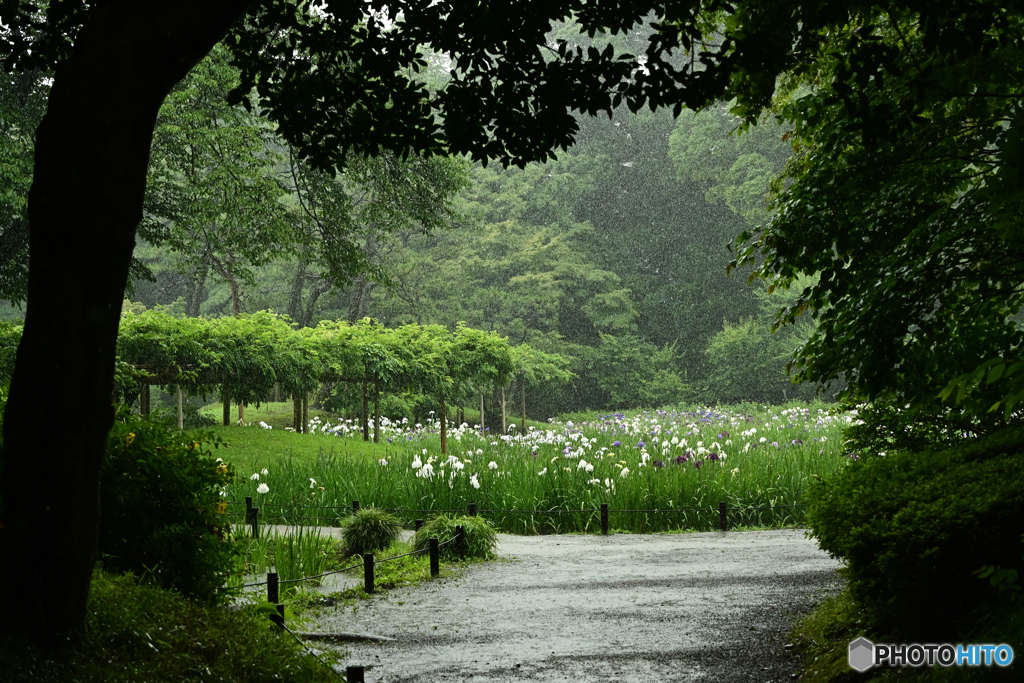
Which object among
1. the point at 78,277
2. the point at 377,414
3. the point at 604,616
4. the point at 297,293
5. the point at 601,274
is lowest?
the point at 604,616

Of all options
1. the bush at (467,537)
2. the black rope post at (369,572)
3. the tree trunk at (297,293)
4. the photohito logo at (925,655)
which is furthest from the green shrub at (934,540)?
the tree trunk at (297,293)

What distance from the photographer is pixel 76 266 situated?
346 cm

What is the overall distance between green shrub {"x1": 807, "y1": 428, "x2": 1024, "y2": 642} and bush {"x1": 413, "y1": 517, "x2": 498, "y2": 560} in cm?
554

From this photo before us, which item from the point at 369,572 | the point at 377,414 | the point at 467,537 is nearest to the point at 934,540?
the point at 369,572

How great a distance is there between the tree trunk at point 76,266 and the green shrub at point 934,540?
4051 millimetres

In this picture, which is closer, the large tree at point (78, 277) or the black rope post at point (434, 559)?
the large tree at point (78, 277)

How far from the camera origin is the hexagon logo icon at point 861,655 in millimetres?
4996

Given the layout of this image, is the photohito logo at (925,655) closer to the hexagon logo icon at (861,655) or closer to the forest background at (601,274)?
the hexagon logo icon at (861,655)

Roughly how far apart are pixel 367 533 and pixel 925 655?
6.82 meters

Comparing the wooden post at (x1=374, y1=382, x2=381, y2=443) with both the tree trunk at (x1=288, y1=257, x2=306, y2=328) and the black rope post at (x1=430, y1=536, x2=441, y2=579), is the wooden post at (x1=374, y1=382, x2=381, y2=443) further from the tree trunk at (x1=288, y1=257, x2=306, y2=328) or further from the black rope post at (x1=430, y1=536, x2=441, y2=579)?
the tree trunk at (x1=288, y1=257, x2=306, y2=328)

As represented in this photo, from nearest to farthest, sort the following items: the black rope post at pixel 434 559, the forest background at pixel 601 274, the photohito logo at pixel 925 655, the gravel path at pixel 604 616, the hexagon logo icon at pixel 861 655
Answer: the photohito logo at pixel 925 655
the hexagon logo icon at pixel 861 655
the gravel path at pixel 604 616
the black rope post at pixel 434 559
the forest background at pixel 601 274

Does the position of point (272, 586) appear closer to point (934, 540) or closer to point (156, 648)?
point (156, 648)

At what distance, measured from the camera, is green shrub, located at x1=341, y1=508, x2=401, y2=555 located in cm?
1020

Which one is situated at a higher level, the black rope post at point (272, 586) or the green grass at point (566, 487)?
the green grass at point (566, 487)
